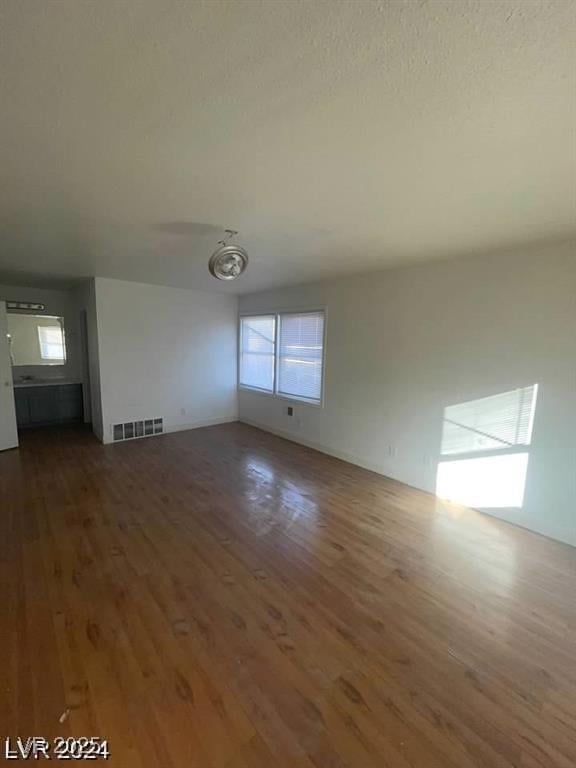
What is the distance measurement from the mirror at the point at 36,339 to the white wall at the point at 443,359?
14.0 ft

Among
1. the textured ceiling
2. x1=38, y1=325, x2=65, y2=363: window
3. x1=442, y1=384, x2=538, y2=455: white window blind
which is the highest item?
the textured ceiling

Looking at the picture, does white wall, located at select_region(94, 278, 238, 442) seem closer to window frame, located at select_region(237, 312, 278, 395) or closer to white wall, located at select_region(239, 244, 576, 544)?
window frame, located at select_region(237, 312, 278, 395)

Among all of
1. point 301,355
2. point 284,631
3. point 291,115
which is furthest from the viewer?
point 301,355

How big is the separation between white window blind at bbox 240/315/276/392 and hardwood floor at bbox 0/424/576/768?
276 cm

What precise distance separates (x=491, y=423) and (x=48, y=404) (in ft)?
22.1

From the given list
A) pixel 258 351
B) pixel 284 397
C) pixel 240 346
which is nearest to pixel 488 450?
pixel 284 397

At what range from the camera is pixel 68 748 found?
1.28m

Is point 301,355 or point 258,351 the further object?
point 258,351

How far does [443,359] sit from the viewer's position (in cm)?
341

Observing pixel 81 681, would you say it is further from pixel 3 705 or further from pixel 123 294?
pixel 123 294

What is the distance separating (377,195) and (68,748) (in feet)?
9.69

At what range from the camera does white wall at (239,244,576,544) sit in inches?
106

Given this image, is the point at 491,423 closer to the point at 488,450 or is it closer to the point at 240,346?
the point at 488,450

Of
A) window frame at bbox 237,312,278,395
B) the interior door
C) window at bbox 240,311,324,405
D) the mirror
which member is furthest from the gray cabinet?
window at bbox 240,311,324,405
